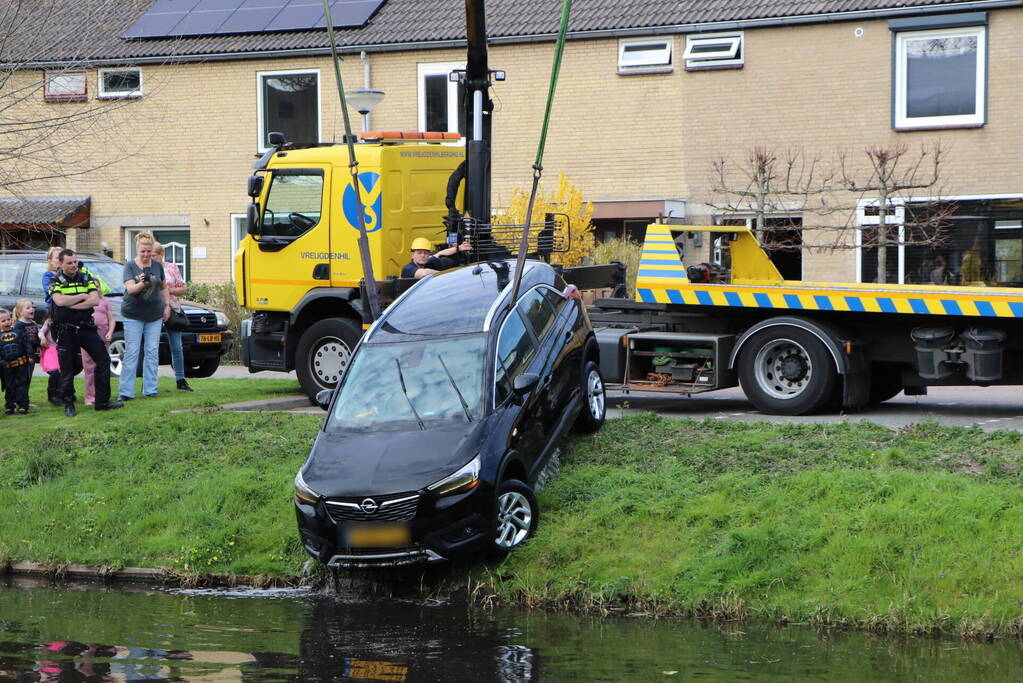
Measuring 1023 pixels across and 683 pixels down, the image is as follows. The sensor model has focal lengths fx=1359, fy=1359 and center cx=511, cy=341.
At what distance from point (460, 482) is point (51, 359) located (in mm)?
7907

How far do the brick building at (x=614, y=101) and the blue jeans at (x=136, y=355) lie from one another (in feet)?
14.7

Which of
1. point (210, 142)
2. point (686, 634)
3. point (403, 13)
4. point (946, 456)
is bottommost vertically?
point (686, 634)

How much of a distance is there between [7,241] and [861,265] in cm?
1747

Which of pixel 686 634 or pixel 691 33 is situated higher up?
pixel 691 33

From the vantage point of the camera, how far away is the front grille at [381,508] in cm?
880

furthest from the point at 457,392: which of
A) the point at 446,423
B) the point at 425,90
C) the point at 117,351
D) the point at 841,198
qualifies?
the point at 425,90

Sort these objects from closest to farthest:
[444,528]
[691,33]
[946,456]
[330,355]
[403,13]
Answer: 1. [444,528]
2. [946,456]
3. [330,355]
4. [691,33]
5. [403,13]

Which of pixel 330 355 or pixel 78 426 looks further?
pixel 330 355

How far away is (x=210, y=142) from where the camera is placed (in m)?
28.5

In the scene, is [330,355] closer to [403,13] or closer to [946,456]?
[946,456]

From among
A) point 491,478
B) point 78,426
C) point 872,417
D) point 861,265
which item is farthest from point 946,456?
point 861,265

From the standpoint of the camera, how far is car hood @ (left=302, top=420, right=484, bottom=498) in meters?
8.91

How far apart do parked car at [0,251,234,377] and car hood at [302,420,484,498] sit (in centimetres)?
898

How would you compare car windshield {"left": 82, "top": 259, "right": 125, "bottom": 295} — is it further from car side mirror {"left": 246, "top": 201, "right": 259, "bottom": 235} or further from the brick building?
car side mirror {"left": 246, "top": 201, "right": 259, "bottom": 235}
